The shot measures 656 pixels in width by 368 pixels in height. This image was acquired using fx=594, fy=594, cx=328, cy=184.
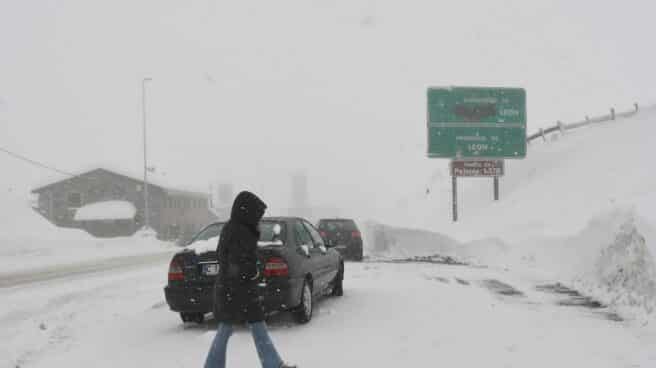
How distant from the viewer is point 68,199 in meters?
53.9

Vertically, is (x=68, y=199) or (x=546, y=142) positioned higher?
(x=546, y=142)

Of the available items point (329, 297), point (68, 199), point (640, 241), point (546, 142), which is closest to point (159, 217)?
point (68, 199)

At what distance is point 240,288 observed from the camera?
5.06m

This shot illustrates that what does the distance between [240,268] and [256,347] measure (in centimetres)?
68

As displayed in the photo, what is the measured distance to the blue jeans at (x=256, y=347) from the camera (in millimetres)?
4941

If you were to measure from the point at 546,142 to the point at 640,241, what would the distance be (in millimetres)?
22531

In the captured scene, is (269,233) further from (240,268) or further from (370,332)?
(240,268)

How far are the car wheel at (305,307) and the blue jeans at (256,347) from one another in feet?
9.40

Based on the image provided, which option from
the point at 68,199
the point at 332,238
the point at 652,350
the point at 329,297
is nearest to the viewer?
the point at 652,350

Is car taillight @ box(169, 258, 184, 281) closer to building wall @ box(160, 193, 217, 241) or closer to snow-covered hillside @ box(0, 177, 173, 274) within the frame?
snow-covered hillside @ box(0, 177, 173, 274)

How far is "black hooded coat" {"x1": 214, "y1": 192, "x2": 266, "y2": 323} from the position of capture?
5027mm

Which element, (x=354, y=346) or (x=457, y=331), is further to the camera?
(x=457, y=331)

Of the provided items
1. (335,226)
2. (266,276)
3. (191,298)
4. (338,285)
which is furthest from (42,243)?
(266,276)

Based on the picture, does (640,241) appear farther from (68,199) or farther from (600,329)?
(68,199)
